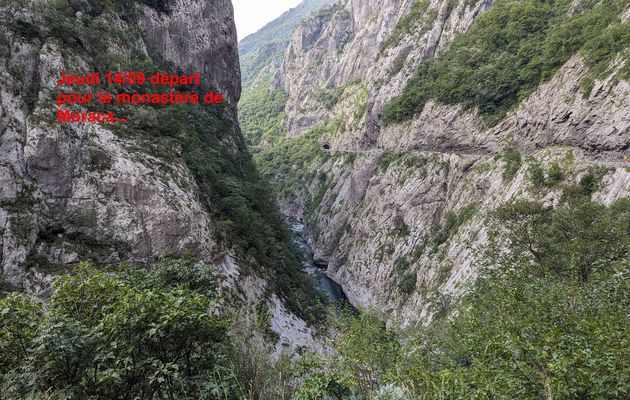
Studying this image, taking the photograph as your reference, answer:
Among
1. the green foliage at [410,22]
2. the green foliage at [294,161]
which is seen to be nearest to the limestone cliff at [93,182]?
the green foliage at [410,22]

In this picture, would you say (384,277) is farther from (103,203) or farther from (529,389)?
(529,389)

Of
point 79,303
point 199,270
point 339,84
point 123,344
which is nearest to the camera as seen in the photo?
point 123,344

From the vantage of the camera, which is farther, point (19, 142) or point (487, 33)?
point (487, 33)

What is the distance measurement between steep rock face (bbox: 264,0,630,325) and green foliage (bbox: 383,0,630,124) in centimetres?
186

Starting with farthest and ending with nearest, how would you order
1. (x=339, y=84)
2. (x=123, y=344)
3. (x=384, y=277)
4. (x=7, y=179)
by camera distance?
(x=339, y=84) → (x=384, y=277) → (x=7, y=179) → (x=123, y=344)

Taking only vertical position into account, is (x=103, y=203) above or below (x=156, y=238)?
above

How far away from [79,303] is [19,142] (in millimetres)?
18349

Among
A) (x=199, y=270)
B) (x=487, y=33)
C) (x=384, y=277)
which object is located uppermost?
(x=199, y=270)

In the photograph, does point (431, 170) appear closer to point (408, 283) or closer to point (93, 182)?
point (408, 283)

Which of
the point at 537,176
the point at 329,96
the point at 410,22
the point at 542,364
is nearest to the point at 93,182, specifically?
the point at 542,364

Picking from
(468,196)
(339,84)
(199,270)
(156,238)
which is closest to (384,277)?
(468,196)

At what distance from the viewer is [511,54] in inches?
1996

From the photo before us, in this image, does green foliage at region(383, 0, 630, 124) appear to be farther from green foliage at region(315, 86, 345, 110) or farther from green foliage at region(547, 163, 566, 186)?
green foliage at region(315, 86, 345, 110)

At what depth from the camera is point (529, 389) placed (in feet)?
20.3
